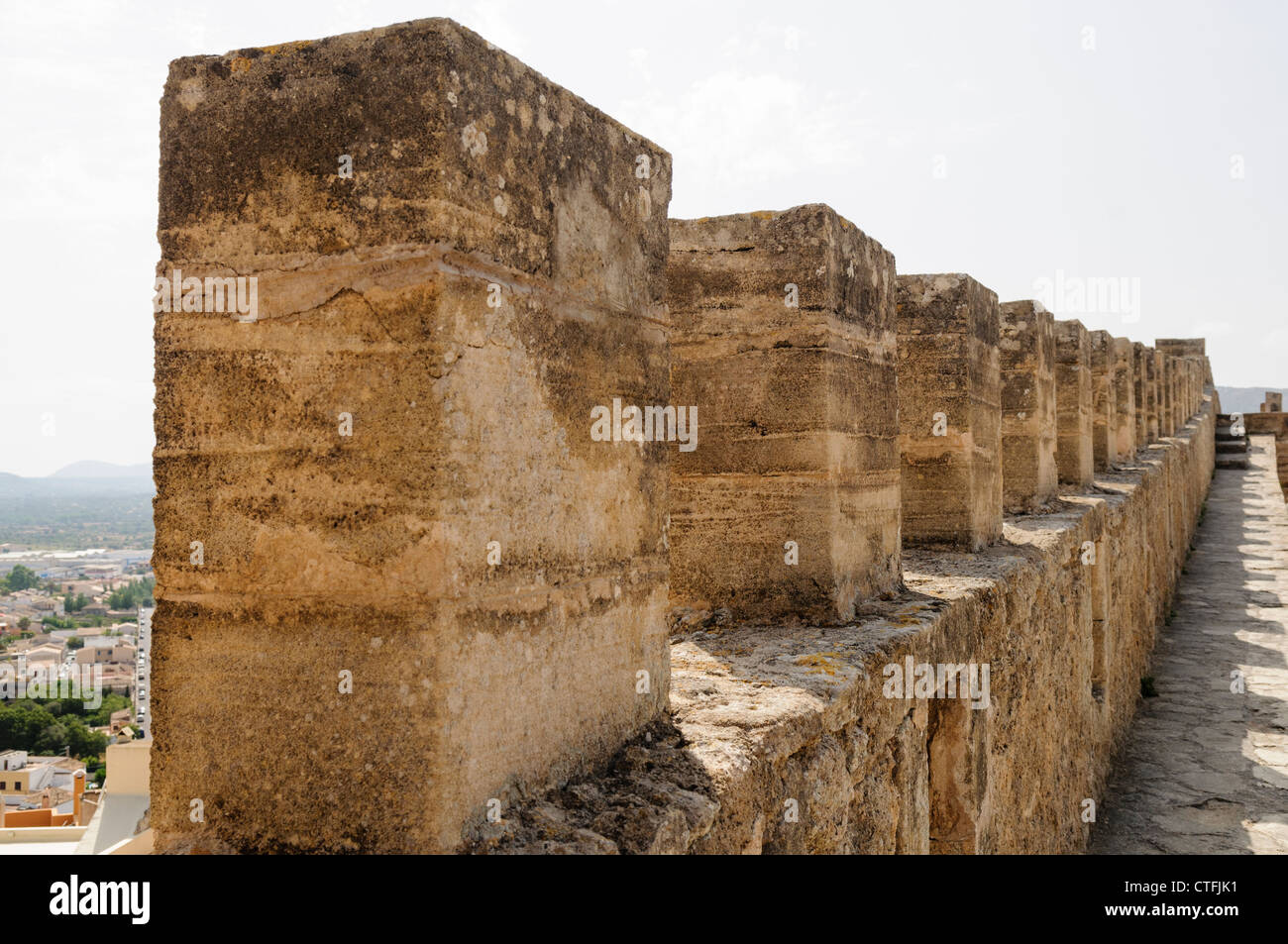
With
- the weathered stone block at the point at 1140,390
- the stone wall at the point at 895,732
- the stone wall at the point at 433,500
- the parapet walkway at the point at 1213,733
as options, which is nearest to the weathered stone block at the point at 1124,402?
the weathered stone block at the point at 1140,390

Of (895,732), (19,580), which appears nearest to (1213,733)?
(895,732)

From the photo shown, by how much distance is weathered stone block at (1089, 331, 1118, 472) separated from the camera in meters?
12.1

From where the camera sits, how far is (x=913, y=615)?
4.24 meters

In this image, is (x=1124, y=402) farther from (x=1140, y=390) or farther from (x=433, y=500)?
(x=433, y=500)

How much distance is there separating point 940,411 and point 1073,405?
500 cm

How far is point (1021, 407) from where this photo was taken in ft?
27.3

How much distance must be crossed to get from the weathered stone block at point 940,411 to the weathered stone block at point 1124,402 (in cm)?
780

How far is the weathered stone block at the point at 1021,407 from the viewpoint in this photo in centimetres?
832

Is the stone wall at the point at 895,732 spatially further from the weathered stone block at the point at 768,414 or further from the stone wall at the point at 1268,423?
the stone wall at the point at 1268,423

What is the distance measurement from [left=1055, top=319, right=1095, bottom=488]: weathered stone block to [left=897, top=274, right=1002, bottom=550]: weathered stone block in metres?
4.57

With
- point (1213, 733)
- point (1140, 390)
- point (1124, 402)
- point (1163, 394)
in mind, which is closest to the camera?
point (1213, 733)

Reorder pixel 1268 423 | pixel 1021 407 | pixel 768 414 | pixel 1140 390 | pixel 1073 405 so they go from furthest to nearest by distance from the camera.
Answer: pixel 1268 423 < pixel 1140 390 < pixel 1073 405 < pixel 1021 407 < pixel 768 414

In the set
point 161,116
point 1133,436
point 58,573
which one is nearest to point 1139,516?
point 1133,436

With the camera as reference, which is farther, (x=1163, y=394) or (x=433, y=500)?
(x=1163, y=394)
